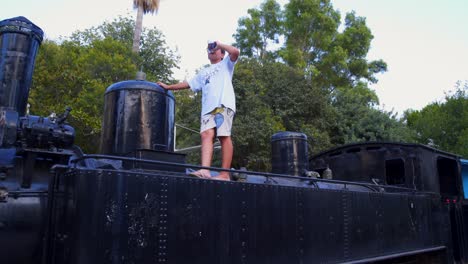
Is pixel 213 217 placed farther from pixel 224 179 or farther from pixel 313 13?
pixel 313 13

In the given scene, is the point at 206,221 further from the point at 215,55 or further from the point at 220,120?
the point at 215,55

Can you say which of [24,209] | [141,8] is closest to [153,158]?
[24,209]

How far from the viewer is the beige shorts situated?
404 centimetres

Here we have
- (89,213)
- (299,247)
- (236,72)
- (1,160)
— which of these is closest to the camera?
(89,213)

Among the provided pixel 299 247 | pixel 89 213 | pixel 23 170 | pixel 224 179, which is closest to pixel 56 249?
pixel 89 213

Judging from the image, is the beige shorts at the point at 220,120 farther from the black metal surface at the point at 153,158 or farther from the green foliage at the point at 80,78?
the green foliage at the point at 80,78

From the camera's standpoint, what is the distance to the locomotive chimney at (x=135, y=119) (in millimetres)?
4117

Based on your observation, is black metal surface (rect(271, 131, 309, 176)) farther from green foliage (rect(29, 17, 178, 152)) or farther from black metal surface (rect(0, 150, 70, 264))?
green foliage (rect(29, 17, 178, 152))

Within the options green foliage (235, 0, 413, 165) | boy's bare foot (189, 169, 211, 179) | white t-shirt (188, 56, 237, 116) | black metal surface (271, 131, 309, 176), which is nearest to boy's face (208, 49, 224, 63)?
white t-shirt (188, 56, 237, 116)

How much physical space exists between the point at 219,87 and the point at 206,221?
131cm

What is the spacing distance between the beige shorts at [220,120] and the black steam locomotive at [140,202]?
441 millimetres

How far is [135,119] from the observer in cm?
414

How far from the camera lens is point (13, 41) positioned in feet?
12.1

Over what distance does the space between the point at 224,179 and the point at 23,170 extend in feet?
5.52
